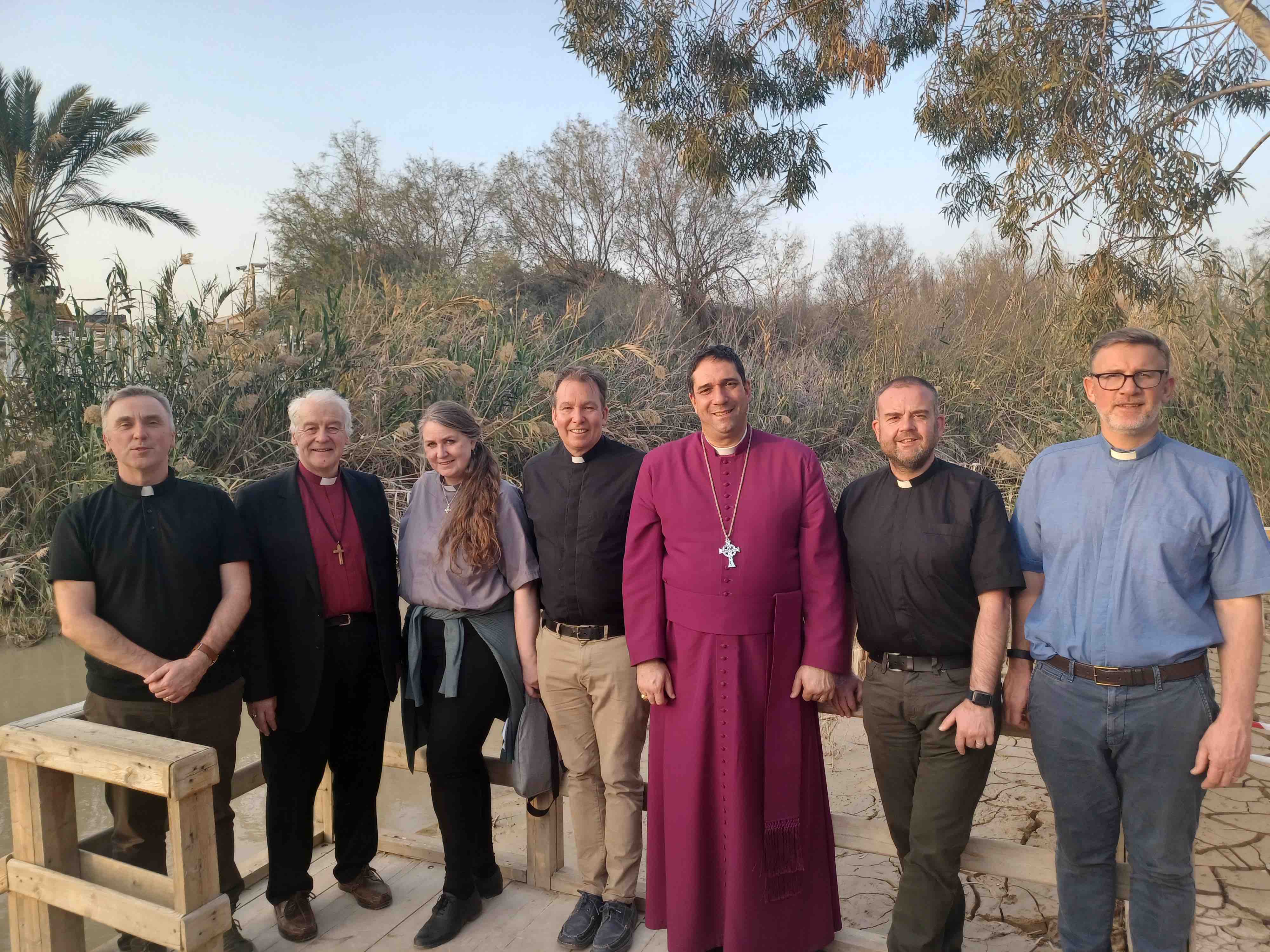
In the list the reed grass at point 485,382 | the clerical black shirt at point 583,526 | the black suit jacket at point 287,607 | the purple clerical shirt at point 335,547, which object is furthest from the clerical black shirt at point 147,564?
the reed grass at point 485,382

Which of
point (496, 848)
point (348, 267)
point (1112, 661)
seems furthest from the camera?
point (348, 267)

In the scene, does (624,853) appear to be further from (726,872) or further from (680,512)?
(680,512)

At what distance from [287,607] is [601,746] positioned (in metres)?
1.12

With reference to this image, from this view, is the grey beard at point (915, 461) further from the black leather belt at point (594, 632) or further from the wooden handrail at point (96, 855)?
the wooden handrail at point (96, 855)

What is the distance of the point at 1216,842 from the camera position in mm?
4102

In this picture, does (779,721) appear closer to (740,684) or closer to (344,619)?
(740,684)

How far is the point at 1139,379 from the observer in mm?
2355

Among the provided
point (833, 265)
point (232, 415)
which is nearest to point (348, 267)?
point (833, 265)

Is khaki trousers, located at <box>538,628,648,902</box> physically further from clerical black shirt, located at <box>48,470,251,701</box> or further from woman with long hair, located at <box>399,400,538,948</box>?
clerical black shirt, located at <box>48,470,251,701</box>

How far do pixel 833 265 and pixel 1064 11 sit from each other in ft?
40.4

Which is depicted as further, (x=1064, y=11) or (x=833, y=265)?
(x=833, y=265)

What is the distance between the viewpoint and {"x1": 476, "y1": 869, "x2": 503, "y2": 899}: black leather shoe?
3.18 m

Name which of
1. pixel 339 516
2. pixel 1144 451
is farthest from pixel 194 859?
pixel 1144 451

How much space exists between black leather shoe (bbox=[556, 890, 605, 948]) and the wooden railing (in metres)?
0.75
